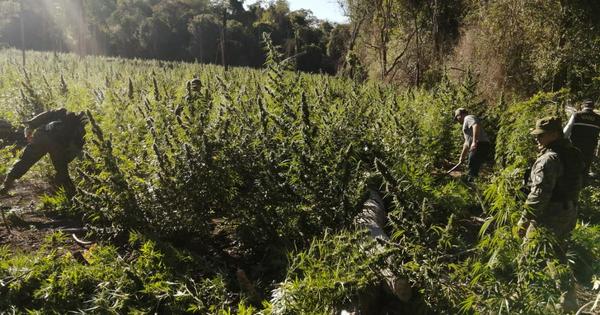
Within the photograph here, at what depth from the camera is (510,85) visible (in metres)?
12.6

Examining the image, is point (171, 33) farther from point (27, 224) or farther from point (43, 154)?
point (27, 224)

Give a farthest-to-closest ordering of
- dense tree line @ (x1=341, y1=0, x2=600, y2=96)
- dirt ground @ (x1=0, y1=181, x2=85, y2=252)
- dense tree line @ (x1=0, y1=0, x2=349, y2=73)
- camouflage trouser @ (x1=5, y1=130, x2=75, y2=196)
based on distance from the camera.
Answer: dense tree line @ (x1=0, y1=0, x2=349, y2=73)
dense tree line @ (x1=341, y1=0, x2=600, y2=96)
camouflage trouser @ (x1=5, y1=130, x2=75, y2=196)
dirt ground @ (x1=0, y1=181, x2=85, y2=252)

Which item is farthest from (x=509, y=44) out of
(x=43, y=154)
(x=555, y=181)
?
(x=43, y=154)

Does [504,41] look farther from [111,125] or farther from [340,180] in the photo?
[111,125]

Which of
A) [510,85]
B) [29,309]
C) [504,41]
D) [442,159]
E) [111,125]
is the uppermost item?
[504,41]

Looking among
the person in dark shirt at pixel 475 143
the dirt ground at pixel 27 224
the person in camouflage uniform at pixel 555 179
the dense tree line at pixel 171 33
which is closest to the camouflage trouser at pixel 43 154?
the dirt ground at pixel 27 224

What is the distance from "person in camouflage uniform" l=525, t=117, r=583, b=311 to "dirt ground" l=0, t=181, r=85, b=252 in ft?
16.2

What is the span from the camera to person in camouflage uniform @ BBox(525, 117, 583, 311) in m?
3.35

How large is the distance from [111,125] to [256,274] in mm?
3401

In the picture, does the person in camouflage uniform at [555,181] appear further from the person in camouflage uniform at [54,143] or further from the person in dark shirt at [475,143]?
the person in camouflage uniform at [54,143]

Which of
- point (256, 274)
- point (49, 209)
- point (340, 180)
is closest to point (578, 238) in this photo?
point (340, 180)

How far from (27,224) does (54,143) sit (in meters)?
1.18

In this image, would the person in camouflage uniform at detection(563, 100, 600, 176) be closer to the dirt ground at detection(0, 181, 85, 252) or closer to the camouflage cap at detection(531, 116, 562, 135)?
the camouflage cap at detection(531, 116, 562, 135)

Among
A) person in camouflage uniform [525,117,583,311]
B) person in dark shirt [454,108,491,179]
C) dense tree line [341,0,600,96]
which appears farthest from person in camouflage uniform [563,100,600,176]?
dense tree line [341,0,600,96]
